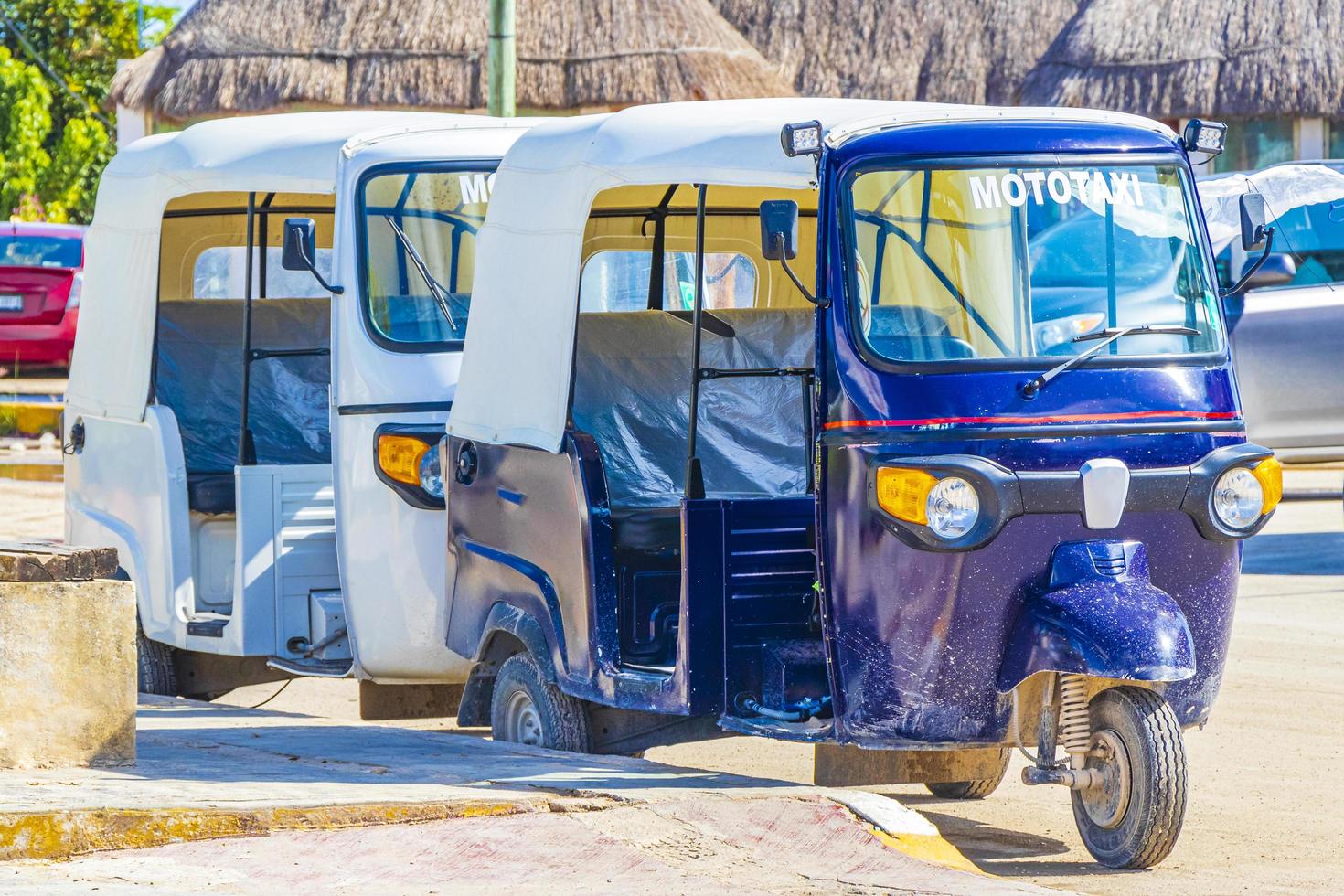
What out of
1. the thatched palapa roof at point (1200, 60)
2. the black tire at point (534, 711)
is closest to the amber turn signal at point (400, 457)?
the black tire at point (534, 711)

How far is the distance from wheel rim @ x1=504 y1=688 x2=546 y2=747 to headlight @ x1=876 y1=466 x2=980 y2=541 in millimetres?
1992

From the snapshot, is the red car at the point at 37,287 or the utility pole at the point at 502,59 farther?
the red car at the point at 37,287

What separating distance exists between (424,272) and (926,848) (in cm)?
344

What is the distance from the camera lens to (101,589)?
6551mm

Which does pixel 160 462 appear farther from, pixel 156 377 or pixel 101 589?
pixel 101 589

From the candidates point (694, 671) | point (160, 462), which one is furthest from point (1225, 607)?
point (160, 462)

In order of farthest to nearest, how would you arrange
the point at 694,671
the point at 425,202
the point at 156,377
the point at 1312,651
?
1. the point at 1312,651
2. the point at 156,377
3. the point at 425,202
4. the point at 694,671

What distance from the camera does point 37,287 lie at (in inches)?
901

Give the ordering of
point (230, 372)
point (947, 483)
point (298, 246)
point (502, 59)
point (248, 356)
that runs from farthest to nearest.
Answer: point (502, 59) → point (230, 372) → point (248, 356) → point (298, 246) → point (947, 483)

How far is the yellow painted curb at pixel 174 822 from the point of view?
18.2ft

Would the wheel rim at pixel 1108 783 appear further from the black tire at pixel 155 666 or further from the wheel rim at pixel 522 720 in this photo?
the black tire at pixel 155 666

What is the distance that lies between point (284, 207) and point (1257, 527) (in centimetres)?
505

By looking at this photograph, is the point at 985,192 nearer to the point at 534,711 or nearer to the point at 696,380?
the point at 696,380

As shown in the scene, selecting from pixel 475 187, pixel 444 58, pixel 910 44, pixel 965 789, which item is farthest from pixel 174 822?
pixel 910 44
